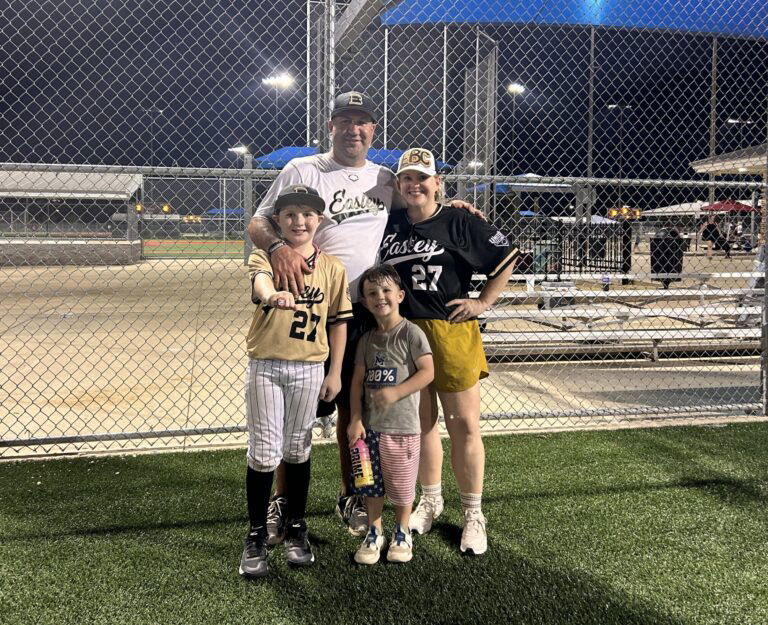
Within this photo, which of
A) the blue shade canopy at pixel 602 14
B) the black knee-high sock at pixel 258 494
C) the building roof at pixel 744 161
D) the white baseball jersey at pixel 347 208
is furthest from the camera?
the building roof at pixel 744 161

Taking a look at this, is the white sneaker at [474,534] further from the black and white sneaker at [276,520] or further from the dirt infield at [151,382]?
A: the dirt infield at [151,382]

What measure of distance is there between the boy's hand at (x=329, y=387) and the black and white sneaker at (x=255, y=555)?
0.60 m

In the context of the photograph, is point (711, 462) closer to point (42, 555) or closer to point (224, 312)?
point (42, 555)

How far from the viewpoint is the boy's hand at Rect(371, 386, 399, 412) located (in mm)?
2689

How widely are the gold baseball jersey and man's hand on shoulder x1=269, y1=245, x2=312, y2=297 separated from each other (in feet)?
0.13

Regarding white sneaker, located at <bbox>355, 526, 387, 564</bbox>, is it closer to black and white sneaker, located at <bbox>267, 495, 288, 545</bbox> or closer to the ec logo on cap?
black and white sneaker, located at <bbox>267, 495, 288, 545</bbox>

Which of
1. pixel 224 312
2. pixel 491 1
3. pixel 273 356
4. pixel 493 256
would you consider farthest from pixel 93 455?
pixel 491 1

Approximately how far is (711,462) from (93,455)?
3755 mm

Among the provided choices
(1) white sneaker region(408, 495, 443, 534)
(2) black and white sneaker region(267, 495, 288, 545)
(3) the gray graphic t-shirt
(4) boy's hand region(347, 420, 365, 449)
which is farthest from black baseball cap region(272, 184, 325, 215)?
(1) white sneaker region(408, 495, 443, 534)

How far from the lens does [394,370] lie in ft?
8.93

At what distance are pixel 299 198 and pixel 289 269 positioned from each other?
0.94 feet

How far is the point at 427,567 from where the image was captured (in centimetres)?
274

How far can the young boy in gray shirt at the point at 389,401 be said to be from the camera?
107 inches

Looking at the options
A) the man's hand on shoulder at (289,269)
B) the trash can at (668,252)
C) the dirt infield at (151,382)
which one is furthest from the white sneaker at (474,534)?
the trash can at (668,252)
